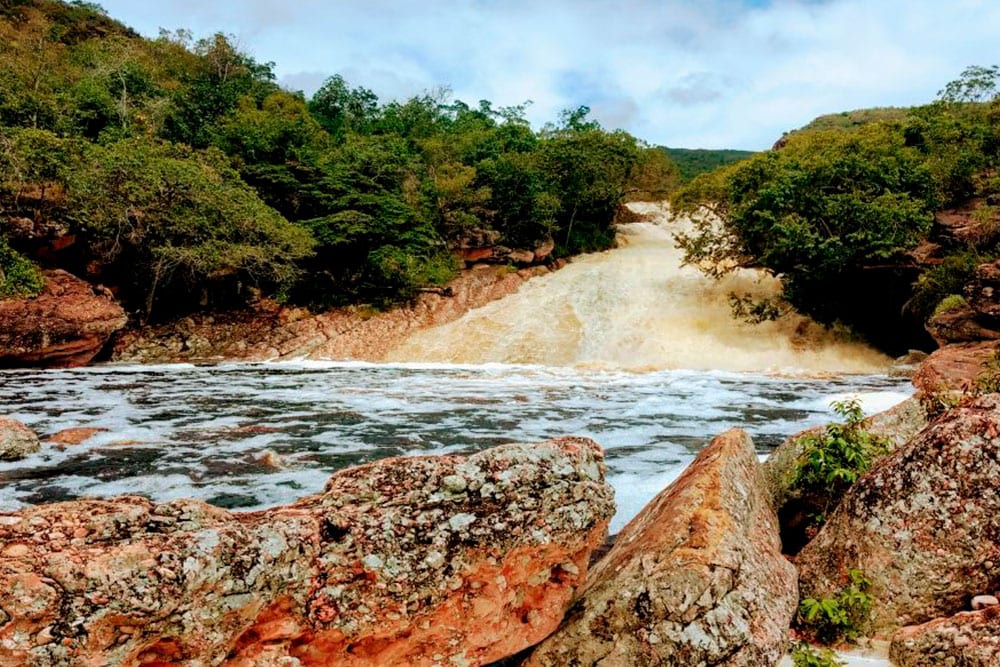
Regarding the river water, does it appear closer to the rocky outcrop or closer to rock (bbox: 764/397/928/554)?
the rocky outcrop

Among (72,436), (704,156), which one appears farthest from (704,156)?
(72,436)

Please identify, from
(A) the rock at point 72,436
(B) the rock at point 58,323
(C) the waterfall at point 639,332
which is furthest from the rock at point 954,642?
(B) the rock at point 58,323

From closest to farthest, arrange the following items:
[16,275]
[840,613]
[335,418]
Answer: [840,613] → [335,418] → [16,275]

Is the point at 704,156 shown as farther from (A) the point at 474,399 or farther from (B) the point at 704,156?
(A) the point at 474,399

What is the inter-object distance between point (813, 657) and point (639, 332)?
67.3 feet

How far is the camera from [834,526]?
3.84m

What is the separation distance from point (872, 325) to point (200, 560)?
24641mm

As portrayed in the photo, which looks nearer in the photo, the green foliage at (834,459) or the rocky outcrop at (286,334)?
the green foliage at (834,459)

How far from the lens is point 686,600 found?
2840mm

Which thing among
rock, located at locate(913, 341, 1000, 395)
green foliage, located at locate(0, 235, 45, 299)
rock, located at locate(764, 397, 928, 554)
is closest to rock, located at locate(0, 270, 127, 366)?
green foliage, located at locate(0, 235, 45, 299)

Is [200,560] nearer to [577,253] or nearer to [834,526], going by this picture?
[834,526]

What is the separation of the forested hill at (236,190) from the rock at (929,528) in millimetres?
20783

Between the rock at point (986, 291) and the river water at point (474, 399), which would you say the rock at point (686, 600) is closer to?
the river water at point (474, 399)

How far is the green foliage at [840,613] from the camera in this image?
3.33 metres
